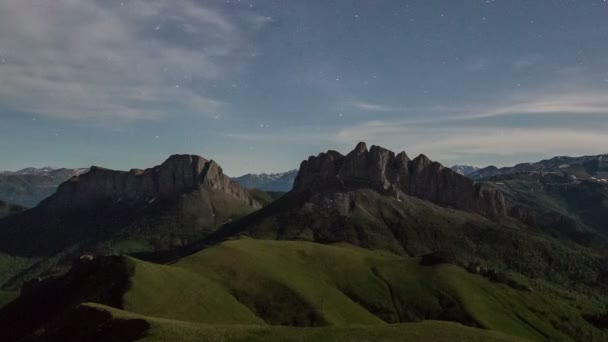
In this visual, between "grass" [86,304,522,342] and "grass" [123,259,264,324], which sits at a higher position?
"grass" [86,304,522,342]

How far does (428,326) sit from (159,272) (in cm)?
11681

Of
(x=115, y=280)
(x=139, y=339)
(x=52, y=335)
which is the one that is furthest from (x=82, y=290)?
(x=139, y=339)

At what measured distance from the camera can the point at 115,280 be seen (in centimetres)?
18000

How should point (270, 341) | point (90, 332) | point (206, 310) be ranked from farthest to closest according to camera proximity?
point (206, 310) → point (90, 332) → point (270, 341)

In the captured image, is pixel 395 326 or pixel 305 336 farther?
pixel 395 326

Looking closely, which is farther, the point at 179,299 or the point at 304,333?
the point at 179,299

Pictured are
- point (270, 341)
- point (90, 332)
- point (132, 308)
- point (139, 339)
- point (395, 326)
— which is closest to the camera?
point (139, 339)

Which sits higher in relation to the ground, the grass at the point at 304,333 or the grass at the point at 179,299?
the grass at the point at 304,333

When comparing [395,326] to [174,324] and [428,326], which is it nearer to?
[428,326]

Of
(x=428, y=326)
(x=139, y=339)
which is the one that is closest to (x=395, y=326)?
(x=428, y=326)

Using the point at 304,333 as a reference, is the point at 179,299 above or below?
below

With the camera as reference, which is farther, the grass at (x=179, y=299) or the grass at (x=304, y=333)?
the grass at (x=179, y=299)

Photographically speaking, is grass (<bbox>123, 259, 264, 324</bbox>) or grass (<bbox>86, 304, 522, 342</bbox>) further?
grass (<bbox>123, 259, 264, 324</bbox>)

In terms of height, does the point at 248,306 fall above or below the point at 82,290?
below
